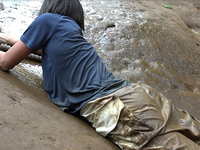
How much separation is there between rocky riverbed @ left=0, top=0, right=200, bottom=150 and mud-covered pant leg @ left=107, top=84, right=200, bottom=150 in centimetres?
17

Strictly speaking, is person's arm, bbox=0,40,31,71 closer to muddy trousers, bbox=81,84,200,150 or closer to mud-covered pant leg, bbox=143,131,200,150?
muddy trousers, bbox=81,84,200,150

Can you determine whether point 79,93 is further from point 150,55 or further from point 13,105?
point 150,55

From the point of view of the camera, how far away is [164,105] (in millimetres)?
1987

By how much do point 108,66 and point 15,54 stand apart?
64.4 inches

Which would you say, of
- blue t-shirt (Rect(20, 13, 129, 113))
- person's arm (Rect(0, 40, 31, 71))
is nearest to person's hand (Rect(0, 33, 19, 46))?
person's arm (Rect(0, 40, 31, 71))

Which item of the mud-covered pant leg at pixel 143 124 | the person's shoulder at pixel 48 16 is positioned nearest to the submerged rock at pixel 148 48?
the mud-covered pant leg at pixel 143 124

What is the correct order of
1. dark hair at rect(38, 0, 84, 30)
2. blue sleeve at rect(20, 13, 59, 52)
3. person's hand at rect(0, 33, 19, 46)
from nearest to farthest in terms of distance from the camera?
blue sleeve at rect(20, 13, 59, 52)
dark hair at rect(38, 0, 84, 30)
person's hand at rect(0, 33, 19, 46)

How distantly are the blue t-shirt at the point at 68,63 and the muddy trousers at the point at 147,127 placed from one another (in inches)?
5.8

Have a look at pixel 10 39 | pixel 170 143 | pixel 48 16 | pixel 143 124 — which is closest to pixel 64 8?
pixel 48 16

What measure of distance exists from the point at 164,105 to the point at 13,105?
1232 millimetres

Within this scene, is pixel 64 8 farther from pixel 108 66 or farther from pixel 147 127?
pixel 108 66

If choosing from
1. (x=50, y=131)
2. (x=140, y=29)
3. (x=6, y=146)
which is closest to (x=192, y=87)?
(x=140, y=29)

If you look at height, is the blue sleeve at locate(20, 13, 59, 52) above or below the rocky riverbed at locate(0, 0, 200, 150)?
above

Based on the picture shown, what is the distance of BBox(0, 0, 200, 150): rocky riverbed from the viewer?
1.53 metres
